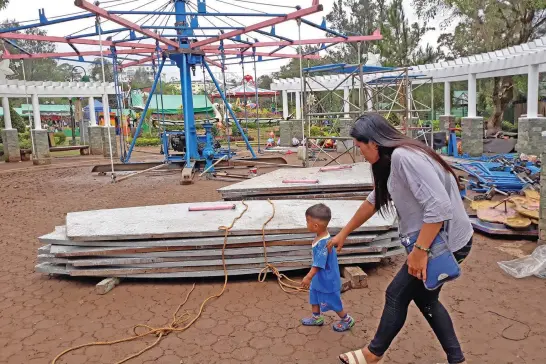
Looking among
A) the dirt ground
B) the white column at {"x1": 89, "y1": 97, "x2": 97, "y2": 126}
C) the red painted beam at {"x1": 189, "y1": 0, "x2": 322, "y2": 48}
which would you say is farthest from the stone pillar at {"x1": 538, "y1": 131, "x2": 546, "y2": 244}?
the white column at {"x1": 89, "y1": 97, "x2": 97, "y2": 126}

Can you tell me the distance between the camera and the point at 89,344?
3557 mm

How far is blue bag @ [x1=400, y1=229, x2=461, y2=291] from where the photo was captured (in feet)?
7.88

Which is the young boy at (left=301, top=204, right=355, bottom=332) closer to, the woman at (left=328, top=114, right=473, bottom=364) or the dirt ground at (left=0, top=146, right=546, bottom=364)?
the dirt ground at (left=0, top=146, right=546, bottom=364)

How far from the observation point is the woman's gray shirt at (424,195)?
231cm

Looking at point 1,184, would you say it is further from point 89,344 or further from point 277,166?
point 89,344

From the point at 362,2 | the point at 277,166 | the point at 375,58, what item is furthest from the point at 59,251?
the point at 362,2

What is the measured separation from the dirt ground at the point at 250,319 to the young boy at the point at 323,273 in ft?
0.72

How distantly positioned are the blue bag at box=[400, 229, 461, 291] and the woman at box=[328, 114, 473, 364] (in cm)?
3

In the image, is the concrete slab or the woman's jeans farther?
the concrete slab

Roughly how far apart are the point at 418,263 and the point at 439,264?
11 cm

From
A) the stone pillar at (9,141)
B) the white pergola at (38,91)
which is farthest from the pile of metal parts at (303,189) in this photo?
the stone pillar at (9,141)

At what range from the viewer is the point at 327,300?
137 inches

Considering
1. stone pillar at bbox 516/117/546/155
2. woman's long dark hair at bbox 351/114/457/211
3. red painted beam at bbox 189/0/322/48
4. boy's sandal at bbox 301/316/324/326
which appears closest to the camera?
woman's long dark hair at bbox 351/114/457/211

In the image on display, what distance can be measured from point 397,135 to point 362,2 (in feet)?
137
